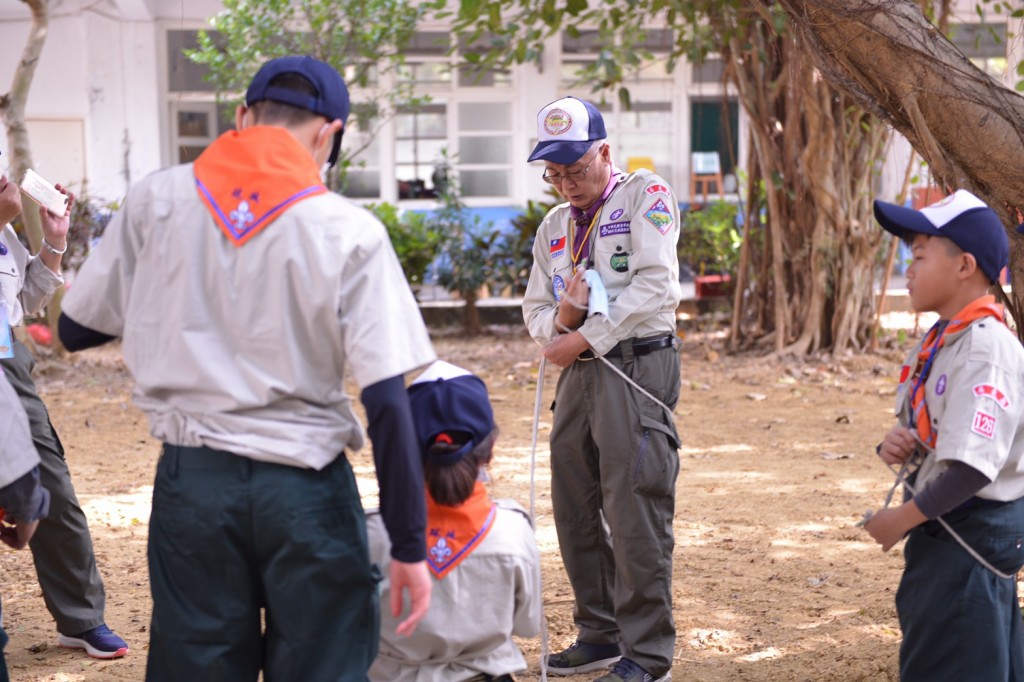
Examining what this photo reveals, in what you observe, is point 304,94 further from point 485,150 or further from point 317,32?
point 485,150

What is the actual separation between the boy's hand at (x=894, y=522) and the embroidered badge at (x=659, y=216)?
1.21 metres

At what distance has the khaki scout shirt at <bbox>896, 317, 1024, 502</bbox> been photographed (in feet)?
8.45

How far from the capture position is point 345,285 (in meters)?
2.21

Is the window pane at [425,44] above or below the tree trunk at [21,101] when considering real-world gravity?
above

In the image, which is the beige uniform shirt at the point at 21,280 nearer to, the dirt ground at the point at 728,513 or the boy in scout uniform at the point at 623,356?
→ the dirt ground at the point at 728,513

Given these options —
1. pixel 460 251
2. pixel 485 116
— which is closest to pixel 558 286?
pixel 460 251

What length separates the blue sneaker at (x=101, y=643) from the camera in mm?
4066

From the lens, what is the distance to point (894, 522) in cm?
270

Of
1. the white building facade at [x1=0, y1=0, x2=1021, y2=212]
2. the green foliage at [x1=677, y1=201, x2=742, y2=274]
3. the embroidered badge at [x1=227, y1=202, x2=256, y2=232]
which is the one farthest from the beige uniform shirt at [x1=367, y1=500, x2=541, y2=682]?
Answer: the white building facade at [x1=0, y1=0, x2=1021, y2=212]

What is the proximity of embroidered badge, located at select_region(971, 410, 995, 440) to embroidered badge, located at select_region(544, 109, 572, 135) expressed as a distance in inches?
62.2

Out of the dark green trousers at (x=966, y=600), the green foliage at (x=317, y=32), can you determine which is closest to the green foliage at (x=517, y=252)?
the green foliage at (x=317, y=32)

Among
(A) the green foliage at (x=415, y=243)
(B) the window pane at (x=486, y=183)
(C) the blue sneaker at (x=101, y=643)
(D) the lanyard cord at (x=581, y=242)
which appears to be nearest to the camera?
(D) the lanyard cord at (x=581, y=242)

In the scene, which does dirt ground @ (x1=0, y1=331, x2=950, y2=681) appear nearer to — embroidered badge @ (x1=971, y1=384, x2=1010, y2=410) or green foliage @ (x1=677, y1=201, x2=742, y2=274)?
embroidered badge @ (x1=971, y1=384, x2=1010, y2=410)

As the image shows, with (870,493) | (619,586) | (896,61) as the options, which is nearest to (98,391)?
(870,493)
